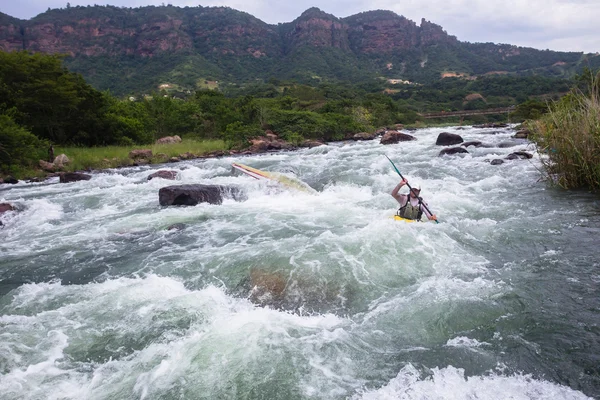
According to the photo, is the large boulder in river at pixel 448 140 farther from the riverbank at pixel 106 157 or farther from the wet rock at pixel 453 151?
the riverbank at pixel 106 157

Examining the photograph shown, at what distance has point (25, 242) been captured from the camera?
7.47 meters

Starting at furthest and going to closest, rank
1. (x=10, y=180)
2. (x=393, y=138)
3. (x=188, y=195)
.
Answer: (x=393, y=138)
(x=10, y=180)
(x=188, y=195)

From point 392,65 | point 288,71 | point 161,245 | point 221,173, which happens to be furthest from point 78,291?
point 392,65

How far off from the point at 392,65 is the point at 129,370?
137 meters

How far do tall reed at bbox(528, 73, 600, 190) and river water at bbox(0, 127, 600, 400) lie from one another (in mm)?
487

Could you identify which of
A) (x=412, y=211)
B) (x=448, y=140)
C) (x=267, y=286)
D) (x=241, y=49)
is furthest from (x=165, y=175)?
(x=241, y=49)

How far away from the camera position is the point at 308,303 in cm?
461

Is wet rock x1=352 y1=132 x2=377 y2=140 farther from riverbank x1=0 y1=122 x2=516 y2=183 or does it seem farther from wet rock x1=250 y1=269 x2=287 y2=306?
wet rock x1=250 y1=269 x2=287 y2=306

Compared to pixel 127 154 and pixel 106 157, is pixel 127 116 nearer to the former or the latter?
pixel 127 154

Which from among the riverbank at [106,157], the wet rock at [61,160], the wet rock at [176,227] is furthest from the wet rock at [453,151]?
the wet rock at [61,160]

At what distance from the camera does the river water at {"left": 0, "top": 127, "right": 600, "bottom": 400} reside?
328cm

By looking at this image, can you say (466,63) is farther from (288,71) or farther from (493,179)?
(493,179)

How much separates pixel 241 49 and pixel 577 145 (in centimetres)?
12013

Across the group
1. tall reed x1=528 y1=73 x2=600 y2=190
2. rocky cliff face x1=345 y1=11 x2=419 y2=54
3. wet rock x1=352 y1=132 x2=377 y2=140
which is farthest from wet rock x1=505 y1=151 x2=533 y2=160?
rocky cliff face x1=345 y1=11 x2=419 y2=54
